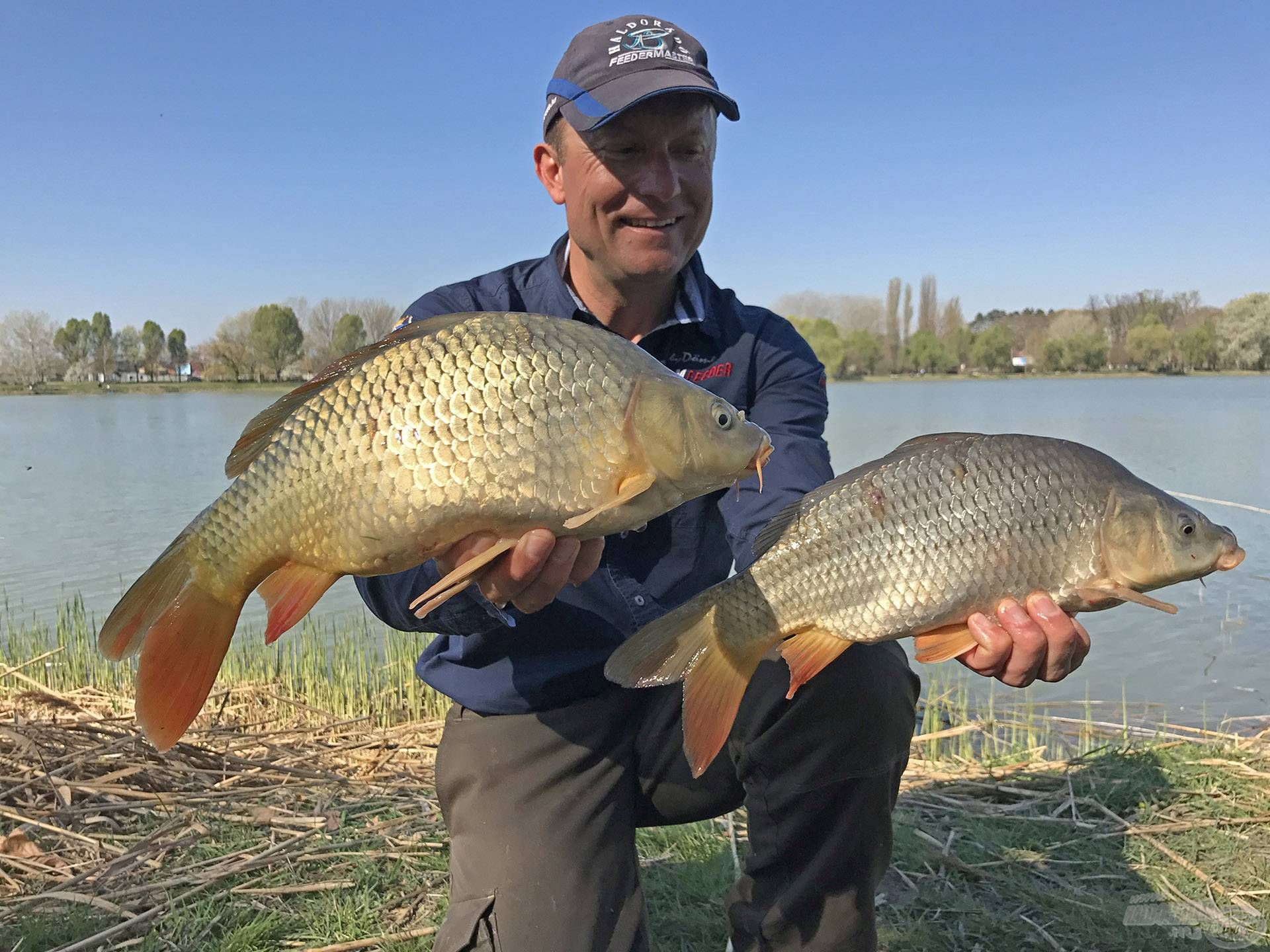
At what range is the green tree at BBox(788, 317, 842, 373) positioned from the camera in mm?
32975

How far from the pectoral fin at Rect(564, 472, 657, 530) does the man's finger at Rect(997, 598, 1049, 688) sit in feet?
1.80

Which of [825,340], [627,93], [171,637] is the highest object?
[825,340]

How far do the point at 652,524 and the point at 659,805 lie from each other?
519 millimetres

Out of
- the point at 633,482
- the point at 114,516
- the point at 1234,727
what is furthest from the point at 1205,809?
the point at 114,516

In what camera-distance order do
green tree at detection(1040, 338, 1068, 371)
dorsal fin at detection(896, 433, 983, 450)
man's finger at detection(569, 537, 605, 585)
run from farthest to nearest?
1. green tree at detection(1040, 338, 1068, 371)
2. dorsal fin at detection(896, 433, 983, 450)
3. man's finger at detection(569, 537, 605, 585)

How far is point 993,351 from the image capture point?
120 feet

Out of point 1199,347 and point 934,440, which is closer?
point 934,440

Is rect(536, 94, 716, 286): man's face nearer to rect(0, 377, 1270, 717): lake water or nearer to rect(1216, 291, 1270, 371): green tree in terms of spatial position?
rect(0, 377, 1270, 717): lake water

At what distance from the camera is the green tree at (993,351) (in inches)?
1441

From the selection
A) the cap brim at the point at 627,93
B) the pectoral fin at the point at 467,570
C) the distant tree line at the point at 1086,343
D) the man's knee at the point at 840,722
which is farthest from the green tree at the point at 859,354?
the pectoral fin at the point at 467,570

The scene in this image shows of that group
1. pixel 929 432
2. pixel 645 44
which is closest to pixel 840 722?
pixel 645 44

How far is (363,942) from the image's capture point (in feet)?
5.26

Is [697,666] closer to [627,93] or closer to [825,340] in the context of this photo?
[627,93]

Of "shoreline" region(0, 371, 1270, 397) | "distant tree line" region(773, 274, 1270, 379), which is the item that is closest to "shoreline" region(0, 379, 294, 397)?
"shoreline" region(0, 371, 1270, 397)
